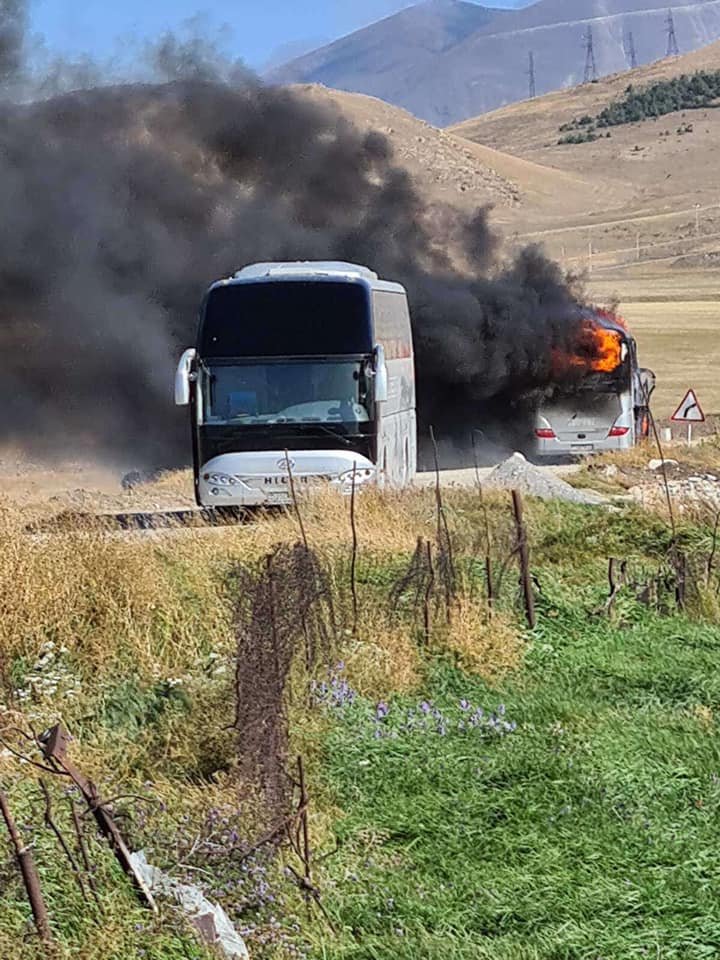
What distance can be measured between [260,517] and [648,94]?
156 m

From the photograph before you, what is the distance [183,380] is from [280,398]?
1.13 meters

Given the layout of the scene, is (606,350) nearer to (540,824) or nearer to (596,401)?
(596,401)

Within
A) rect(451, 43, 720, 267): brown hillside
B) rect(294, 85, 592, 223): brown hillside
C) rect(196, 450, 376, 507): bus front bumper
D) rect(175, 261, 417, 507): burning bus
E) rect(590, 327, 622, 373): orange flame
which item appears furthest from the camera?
rect(294, 85, 592, 223): brown hillside

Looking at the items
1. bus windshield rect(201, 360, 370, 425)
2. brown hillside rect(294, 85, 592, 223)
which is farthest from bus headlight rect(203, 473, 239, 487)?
brown hillside rect(294, 85, 592, 223)

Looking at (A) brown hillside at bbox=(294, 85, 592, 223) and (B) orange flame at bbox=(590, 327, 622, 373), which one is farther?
(A) brown hillside at bbox=(294, 85, 592, 223)

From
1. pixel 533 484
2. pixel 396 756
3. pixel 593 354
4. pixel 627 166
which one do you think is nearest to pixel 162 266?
pixel 593 354

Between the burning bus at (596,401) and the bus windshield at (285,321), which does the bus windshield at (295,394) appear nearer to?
the bus windshield at (285,321)

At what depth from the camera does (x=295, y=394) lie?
16.5 m

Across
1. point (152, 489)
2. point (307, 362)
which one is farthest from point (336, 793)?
point (152, 489)

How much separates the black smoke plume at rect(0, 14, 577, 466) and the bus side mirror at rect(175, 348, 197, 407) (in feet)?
43.1

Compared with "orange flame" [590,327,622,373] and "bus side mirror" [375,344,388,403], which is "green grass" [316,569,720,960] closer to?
"bus side mirror" [375,344,388,403]

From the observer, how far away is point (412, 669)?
7.71m

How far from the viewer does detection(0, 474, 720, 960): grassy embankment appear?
16.2 feet

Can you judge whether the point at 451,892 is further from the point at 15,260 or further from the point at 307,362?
the point at 15,260
